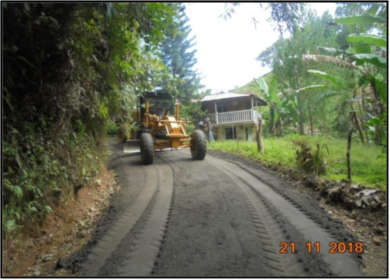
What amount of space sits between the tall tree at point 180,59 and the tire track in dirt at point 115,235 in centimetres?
304

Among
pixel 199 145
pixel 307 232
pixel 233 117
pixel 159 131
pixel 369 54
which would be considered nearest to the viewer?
pixel 307 232

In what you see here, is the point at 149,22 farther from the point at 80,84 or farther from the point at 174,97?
the point at 174,97

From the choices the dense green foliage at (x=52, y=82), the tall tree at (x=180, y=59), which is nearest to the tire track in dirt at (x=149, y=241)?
the dense green foliage at (x=52, y=82)

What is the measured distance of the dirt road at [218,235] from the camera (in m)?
2.84

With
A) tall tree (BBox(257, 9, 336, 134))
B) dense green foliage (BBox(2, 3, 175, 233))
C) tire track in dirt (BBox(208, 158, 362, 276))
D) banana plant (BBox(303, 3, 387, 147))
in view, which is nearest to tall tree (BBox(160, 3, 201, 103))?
dense green foliage (BBox(2, 3, 175, 233))

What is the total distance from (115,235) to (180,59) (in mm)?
6519

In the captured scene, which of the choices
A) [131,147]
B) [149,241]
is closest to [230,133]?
[131,147]

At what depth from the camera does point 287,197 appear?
5031mm

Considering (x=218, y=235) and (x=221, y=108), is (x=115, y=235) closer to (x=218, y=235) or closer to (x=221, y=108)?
(x=218, y=235)

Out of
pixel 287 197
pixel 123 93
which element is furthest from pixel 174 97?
pixel 287 197

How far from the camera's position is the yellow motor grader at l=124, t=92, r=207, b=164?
905 cm

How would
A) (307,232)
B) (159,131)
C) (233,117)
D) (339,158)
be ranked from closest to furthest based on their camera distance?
(307,232) → (339,158) → (159,131) → (233,117)

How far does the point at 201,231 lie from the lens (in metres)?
3.71

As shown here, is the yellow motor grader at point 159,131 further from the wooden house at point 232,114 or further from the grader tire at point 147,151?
the wooden house at point 232,114
